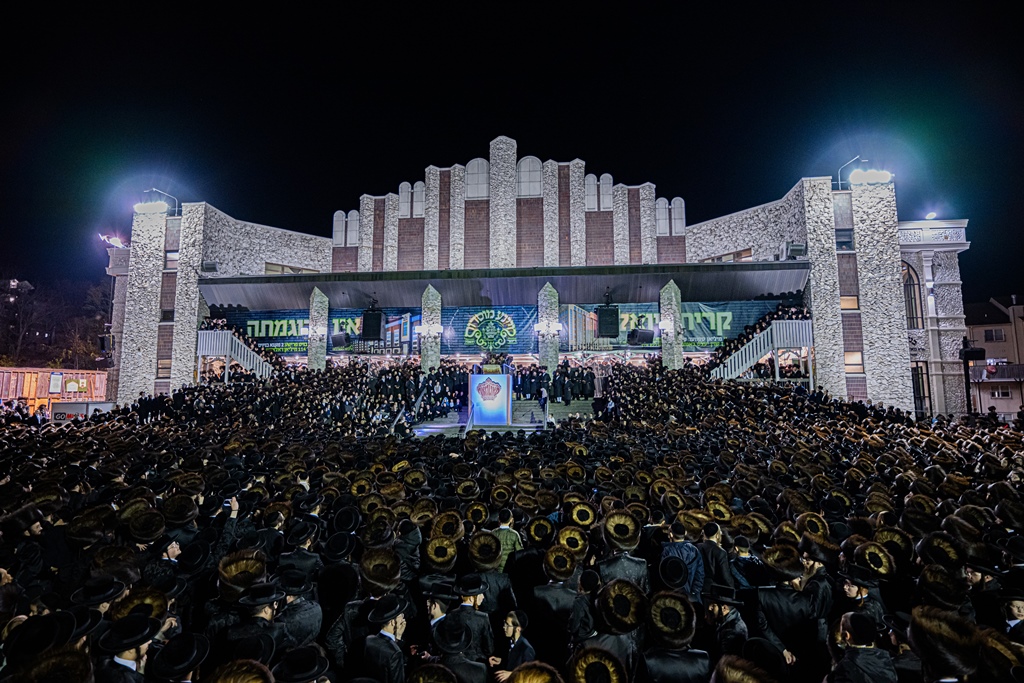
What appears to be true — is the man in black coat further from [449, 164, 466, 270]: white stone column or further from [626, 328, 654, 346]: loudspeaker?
[449, 164, 466, 270]: white stone column

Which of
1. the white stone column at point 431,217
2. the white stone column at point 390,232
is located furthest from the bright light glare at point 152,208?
the white stone column at point 431,217

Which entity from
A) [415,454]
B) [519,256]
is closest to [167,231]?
[519,256]

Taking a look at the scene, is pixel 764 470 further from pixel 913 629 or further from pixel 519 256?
pixel 519 256

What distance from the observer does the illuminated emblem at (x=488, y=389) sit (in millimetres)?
16062

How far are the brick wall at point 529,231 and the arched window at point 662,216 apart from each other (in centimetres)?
654

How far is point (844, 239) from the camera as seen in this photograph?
2362cm

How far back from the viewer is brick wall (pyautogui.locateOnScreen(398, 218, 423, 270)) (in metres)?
28.2

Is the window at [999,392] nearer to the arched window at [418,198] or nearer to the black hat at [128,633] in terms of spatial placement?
the arched window at [418,198]

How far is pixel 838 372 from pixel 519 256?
54.5 feet

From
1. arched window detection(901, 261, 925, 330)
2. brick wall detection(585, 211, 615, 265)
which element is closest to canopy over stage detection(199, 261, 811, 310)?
brick wall detection(585, 211, 615, 265)

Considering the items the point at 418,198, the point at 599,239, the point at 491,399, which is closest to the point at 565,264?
the point at 599,239

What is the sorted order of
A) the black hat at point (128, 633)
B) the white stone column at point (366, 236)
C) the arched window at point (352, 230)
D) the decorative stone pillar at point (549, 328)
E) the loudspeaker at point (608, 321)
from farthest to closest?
the arched window at point (352, 230) < the white stone column at point (366, 236) < the decorative stone pillar at point (549, 328) < the loudspeaker at point (608, 321) < the black hat at point (128, 633)

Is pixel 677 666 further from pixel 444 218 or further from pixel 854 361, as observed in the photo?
pixel 444 218

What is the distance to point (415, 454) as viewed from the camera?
28.3ft
